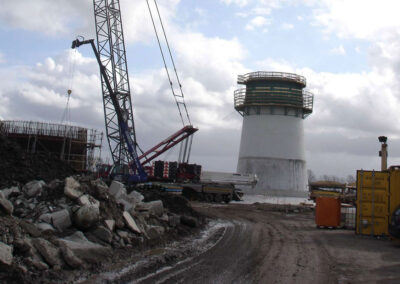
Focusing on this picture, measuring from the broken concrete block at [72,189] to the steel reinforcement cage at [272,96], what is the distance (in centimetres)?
3743

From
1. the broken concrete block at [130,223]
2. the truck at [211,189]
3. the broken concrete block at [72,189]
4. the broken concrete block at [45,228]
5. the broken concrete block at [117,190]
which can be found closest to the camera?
the broken concrete block at [45,228]

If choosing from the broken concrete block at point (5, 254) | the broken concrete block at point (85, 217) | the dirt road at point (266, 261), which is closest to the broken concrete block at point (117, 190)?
the dirt road at point (266, 261)

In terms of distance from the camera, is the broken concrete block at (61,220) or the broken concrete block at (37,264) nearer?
the broken concrete block at (37,264)

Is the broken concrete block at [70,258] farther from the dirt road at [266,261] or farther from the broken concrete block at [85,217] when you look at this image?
the broken concrete block at [85,217]

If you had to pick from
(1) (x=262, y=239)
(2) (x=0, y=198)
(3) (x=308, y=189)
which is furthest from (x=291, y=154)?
(2) (x=0, y=198)

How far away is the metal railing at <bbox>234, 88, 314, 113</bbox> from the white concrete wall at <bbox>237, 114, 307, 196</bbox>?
4.80 ft

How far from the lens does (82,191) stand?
12883 millimetres

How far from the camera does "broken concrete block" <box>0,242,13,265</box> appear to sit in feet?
24.8

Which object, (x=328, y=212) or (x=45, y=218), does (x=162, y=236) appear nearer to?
(x=45, y=218)

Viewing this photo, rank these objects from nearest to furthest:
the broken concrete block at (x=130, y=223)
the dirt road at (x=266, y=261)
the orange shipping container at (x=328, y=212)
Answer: the dirt road at (x=266, y=261)
the broken concrete block at (x=130, y=223)
the orange shipping container at (x=328, y=212)

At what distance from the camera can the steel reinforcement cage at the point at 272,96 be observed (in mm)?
48688

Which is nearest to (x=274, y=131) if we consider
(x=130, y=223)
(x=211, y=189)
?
(x=211, y=189)

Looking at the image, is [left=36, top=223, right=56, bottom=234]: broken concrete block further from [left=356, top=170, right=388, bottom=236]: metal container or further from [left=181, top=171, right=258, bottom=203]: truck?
[left=181, top=171, right=258, bottom=203]: truck

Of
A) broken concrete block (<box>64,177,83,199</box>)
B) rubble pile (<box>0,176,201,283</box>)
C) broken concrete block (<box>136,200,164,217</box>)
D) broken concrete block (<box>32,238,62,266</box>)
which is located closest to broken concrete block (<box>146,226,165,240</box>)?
rubble pile (<box>0,176,201,283</box>)
